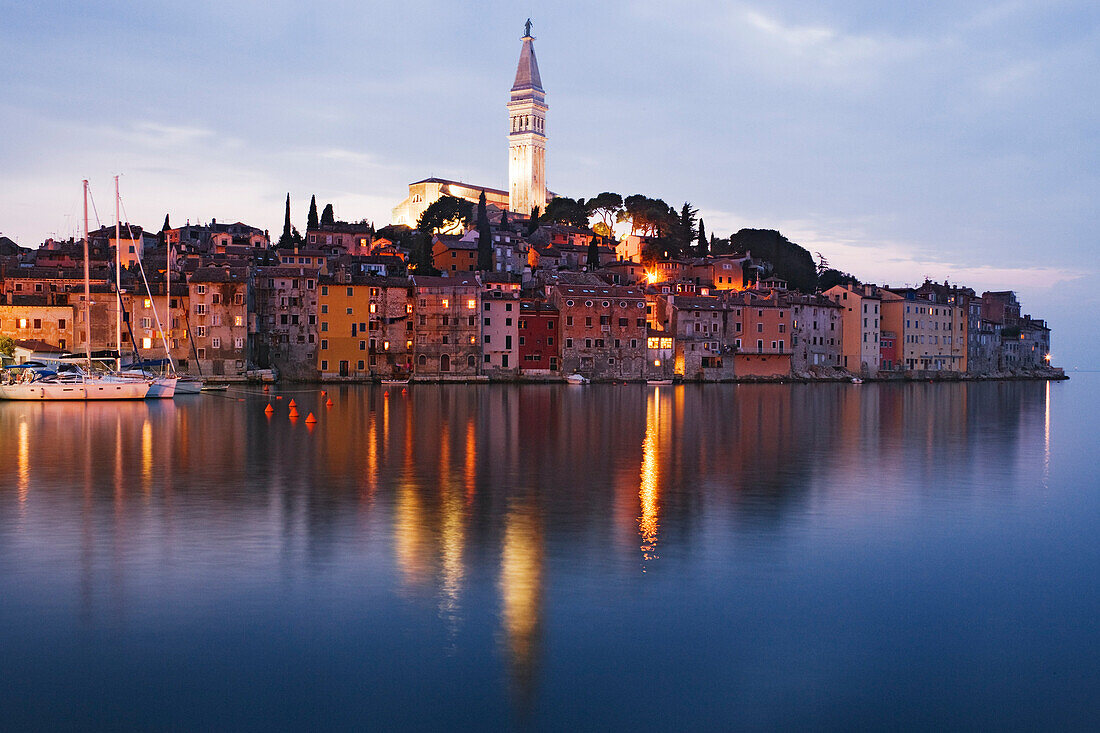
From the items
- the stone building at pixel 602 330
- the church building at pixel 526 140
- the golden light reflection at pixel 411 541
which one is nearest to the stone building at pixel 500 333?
the stone building at pixel 602 330

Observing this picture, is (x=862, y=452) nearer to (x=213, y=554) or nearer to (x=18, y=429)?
(x=213, y=554)

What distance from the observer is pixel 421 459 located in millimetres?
25094

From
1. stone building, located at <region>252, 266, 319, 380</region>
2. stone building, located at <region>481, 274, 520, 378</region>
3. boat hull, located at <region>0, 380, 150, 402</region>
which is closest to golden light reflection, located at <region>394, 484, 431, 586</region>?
boat hull, located at <region>0, 380, 150, 402</region>

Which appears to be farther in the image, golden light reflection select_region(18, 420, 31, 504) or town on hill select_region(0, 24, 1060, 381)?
town on hill select_region(0, 24, 1060, 381)

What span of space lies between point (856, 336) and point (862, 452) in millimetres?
70001

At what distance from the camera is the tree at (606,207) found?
123 m

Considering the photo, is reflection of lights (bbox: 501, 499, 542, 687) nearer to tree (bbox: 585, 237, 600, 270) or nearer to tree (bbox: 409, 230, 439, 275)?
tree (bbox: 409, 230, 439, 275)

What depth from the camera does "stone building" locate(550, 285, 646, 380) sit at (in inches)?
3073

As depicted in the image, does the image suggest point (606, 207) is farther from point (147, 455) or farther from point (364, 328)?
point (147, 455)

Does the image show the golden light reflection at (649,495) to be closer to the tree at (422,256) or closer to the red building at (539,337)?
the red building at (539,337)

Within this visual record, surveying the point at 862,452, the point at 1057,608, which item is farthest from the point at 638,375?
the point at 1057,608

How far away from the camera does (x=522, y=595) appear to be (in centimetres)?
1141

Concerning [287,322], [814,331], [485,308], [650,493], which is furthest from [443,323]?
[650,493]

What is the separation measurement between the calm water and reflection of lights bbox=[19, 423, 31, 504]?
20 cm
